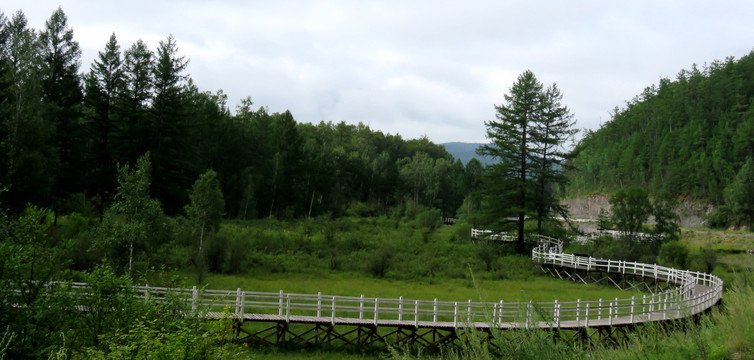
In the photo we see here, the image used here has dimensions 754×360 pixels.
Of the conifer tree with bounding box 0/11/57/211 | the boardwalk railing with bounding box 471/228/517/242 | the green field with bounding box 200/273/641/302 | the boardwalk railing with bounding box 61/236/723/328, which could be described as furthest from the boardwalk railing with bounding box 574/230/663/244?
the conifer tree with bounding box 0/11/57/211

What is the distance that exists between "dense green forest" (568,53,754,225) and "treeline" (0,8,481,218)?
49.4 meters

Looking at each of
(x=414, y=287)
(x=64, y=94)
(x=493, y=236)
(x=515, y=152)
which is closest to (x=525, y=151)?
(x=515, y=152)

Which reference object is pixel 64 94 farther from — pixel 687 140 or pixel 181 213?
pixel 687 140

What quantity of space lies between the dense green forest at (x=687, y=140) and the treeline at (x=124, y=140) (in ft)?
162

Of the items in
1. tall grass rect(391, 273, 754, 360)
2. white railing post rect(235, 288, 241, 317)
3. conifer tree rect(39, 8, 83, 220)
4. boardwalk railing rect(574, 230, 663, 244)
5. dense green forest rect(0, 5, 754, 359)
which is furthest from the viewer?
boardwalk railing rect(574, 230, 663, 244)

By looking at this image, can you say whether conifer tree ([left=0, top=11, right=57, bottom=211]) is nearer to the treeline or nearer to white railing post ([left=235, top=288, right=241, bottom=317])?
the treeline

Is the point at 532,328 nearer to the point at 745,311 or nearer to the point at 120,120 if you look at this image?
the point at 745,311

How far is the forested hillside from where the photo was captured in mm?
92188

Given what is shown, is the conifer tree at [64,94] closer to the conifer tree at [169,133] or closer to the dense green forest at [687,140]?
the conifer tree at [169,133]

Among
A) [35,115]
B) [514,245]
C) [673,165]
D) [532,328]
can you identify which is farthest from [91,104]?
[673,165]

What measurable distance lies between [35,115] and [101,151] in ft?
41.5

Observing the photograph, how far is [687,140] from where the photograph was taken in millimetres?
103625

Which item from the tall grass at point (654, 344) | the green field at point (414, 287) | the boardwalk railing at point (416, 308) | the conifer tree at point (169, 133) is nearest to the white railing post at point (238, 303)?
the boardwalk railing at point (416, 308)

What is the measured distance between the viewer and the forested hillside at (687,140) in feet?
302
